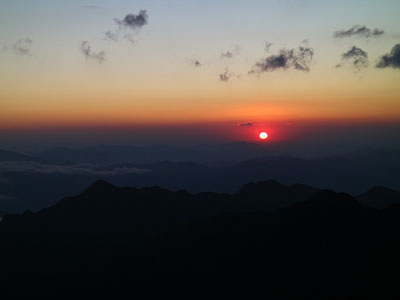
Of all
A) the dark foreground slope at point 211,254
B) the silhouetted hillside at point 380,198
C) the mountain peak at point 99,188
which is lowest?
Result: the dark foreground slope at point 211,254

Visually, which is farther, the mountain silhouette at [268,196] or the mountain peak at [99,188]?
the mountain peak at [99,188]

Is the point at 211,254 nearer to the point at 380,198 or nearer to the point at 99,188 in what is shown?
the point at 99,188

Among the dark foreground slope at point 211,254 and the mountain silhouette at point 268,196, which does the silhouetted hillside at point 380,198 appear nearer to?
the mountain silhouette at point 268,196

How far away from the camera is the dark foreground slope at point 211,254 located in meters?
69.5

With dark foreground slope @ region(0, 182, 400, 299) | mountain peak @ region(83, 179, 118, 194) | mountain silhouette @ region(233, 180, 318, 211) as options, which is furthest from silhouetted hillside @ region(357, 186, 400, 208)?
mountain peak @ region(83, 179, 118, 194)

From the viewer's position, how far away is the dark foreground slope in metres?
69.5

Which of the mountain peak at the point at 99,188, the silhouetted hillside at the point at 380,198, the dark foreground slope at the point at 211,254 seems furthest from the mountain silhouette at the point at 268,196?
the mountain peak at the point at 99,188

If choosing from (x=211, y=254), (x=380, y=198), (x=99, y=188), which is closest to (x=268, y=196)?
(x=380, y=198)

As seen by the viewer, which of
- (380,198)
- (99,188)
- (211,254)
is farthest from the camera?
(380,198)

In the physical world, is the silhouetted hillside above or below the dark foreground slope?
above

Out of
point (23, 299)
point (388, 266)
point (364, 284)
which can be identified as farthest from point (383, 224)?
point (23, 299)

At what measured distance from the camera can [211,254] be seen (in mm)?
87750

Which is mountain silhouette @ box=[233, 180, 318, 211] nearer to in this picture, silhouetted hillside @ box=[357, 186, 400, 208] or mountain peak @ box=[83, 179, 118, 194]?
silhouetted hillside @ box=[357, 186, 400, 208]

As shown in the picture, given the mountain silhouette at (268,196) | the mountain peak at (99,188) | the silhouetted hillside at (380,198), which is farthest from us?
the silhouetted hillside at (380,198)
